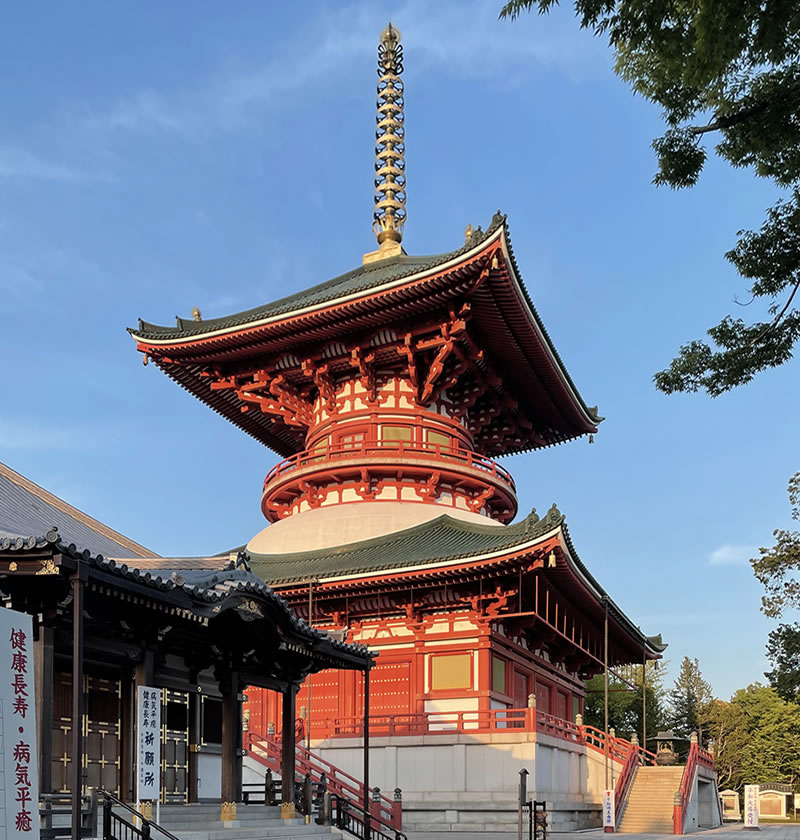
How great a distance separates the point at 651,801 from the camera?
33844mm

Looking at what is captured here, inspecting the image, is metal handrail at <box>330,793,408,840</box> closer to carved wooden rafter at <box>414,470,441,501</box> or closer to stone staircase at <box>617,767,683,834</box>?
stone staircase at <box>617,767,683,834</box>

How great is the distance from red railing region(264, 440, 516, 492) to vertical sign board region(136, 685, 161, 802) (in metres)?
18.9

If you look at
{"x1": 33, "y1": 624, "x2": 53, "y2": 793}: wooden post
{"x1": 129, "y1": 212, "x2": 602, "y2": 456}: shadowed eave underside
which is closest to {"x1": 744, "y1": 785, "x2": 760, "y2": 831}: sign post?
{"x1": 129, "y1": 212, "x2": 602, "y2": 456}: shadowed eave underside

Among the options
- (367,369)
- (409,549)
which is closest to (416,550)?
(409,549)

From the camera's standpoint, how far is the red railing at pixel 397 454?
36469 mm

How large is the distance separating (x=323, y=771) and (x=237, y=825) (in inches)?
203

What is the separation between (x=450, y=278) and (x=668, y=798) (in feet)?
60.0

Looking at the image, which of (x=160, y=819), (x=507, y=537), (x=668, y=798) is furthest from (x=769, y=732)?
(x=160, y=819)

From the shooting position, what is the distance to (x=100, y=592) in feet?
55.9

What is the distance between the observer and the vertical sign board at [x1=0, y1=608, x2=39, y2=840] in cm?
851

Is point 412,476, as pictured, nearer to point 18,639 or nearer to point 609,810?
point 609,810

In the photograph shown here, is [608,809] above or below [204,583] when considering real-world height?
below

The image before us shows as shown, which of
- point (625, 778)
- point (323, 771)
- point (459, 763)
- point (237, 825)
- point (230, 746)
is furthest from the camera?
point (625, 778)

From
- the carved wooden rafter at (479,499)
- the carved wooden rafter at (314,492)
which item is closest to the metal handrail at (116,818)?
the carved wooden rafter at (314,492)
